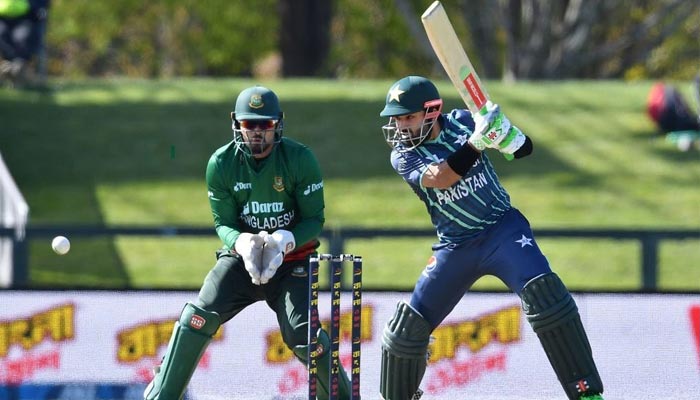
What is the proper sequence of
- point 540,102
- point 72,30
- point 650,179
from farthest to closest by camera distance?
point 72,30
point 540,102
point 650,179

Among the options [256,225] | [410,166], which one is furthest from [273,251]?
[410,166]

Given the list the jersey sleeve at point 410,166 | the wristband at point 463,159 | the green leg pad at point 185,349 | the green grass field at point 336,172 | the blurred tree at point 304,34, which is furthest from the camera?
the blurred tree at point 304,34

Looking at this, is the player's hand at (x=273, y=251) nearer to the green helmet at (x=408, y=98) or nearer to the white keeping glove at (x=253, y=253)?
the white keeping glove at (x=253, y=253)

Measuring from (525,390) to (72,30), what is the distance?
28.3 meters

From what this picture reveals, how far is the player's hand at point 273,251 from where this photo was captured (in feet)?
22.4

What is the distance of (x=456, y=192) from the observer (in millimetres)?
7035

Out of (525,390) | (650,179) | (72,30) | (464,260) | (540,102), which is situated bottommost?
(525,390)

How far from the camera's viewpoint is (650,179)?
16781mm

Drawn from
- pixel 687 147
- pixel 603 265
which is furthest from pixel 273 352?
pixel 687 147

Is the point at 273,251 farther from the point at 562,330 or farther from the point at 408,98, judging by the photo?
the point at 562,330

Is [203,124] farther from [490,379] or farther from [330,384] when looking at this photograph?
[330,384]

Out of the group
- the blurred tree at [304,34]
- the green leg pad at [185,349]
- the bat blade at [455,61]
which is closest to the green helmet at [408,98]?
the bat blade at [455,61]

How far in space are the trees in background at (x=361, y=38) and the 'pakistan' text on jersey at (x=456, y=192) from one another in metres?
17.2

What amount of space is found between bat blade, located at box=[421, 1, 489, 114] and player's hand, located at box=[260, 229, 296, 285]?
1.17 m
